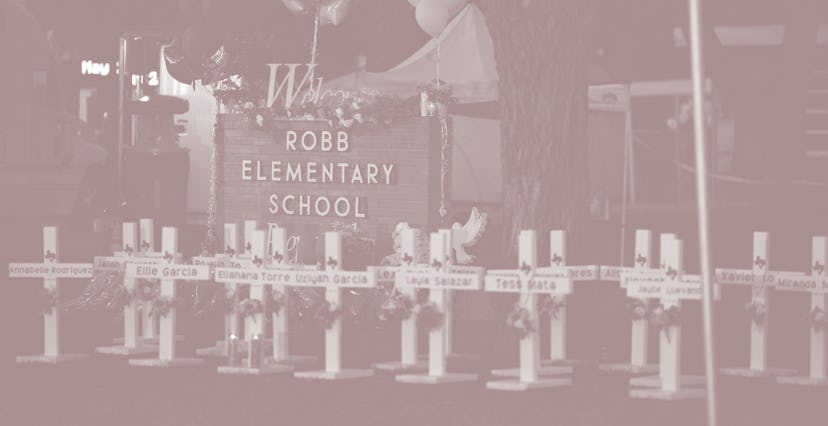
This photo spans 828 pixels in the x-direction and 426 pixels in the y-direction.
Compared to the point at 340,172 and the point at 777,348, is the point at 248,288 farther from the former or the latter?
the point at 777,348

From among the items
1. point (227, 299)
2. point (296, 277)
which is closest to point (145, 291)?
point (227, 299)

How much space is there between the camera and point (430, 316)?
45.0 feet

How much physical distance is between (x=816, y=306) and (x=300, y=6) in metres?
8.25

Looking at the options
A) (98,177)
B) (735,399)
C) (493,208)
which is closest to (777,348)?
(735,399)

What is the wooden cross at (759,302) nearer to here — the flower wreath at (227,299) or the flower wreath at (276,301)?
the flower wreath at (276,301)

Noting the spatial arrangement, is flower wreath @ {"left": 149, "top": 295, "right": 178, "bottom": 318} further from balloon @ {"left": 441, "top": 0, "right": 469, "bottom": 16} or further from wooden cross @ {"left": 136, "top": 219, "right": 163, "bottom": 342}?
balloon @ {"left": 441, "top": 0, "right": 469, "bottom": 16}

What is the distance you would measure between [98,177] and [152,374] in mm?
17308

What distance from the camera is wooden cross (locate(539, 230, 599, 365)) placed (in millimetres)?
14117

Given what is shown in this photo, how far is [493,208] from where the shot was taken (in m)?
37.0

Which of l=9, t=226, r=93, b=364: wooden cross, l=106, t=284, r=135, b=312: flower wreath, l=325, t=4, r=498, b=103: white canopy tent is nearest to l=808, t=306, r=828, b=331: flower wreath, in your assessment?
l=106, t=284, r=135, b=312: flower wreath

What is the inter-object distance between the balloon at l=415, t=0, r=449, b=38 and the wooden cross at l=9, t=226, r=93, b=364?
5726mm

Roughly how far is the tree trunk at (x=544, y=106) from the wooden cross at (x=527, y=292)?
209cm

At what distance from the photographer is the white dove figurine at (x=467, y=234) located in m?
18.1

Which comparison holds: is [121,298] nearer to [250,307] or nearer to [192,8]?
[250,307]
